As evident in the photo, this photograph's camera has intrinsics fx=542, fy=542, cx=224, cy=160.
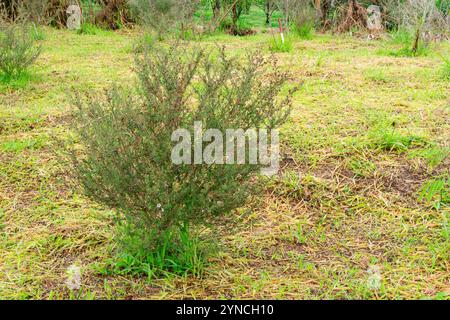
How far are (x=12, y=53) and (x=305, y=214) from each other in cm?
390

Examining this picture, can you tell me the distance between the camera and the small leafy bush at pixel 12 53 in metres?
5.20

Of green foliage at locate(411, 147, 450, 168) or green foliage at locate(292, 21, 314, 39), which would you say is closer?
green foliage at locate(411, 147, 450, 168)

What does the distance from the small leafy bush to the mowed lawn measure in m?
0.58

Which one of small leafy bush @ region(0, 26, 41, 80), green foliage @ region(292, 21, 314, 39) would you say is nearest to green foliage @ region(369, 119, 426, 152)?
small leafy bush @ region(0, 26, 41, 80)

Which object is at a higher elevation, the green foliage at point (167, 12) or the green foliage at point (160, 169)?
the green foliage at point (160, 169)

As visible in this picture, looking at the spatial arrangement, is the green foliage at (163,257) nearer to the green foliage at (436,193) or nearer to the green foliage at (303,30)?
the green foliage at (436,193)

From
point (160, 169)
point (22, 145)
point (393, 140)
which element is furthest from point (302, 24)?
point (160, 169)

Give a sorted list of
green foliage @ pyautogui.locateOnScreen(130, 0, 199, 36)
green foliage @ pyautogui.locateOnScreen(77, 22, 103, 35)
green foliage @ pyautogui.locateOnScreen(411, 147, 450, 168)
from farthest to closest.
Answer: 1. green foliage @ pyautogui.locateOnScreen(77, 22, 103, 35)
2. green foliage @ pyautogui.locateOnScreen(130, 0, 199, 36)
3. green foliage @ pyautogui.locateOnScreen(411, 147, 450, 168)

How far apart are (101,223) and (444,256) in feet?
5.37

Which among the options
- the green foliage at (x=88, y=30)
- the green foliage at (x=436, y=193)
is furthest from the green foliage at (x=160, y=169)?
the green foliage at (x=88, y=30)

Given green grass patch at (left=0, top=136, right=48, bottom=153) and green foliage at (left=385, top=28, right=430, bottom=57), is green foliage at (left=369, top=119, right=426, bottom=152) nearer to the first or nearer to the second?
green grass patch at (left=0, top=136, right=48, bottom=153)

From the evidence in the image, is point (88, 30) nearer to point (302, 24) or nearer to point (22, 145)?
point (302, 24)

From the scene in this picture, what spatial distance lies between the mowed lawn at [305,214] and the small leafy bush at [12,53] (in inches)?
23.0

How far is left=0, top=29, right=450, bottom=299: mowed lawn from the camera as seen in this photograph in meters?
2.24
